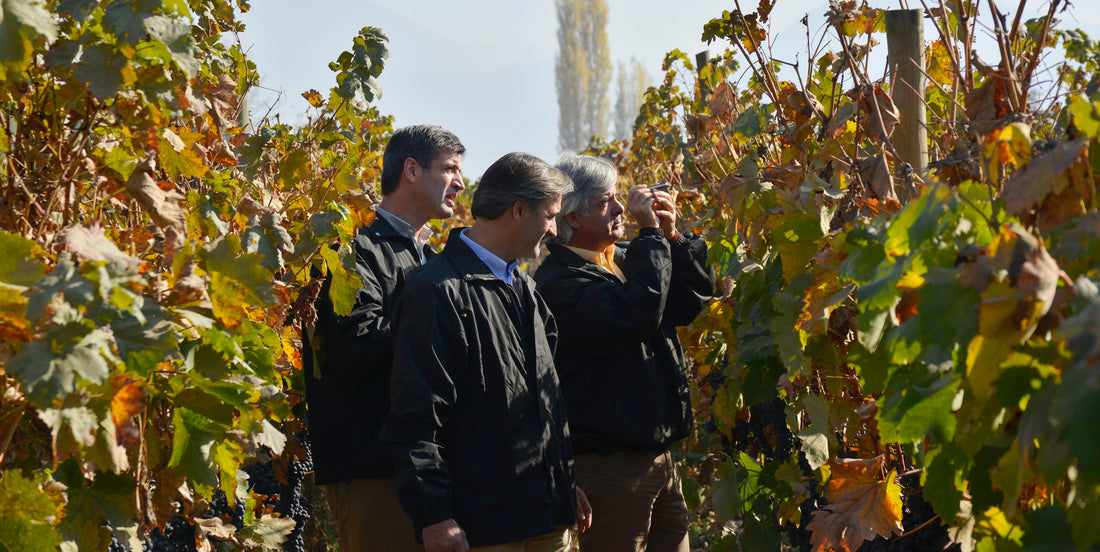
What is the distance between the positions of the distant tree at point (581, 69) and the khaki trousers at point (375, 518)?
159 feet

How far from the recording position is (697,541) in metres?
5.24

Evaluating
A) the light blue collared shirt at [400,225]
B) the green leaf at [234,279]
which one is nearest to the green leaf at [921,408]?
the green leaf at [234,279]

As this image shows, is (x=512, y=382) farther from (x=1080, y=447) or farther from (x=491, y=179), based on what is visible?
(x=1080, y=447)

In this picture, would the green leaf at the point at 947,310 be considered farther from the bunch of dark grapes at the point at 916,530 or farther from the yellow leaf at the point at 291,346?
the yellow leaf at the point at 291,346

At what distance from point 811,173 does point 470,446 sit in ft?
3.35

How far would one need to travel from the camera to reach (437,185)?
3070mm

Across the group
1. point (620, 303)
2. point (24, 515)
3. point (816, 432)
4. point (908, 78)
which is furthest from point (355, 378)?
point (908, 78)

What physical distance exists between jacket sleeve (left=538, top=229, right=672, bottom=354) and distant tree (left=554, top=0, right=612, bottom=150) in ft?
158

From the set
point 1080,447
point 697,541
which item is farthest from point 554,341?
point 697,541

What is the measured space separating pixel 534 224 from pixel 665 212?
65cm

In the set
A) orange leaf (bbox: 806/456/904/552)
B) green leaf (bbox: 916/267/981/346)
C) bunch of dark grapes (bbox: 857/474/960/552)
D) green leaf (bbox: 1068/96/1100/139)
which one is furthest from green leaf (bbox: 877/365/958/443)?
bunch of dark grapes (bbox: 857/474/960/552)

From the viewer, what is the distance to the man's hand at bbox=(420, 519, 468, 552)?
2074mm

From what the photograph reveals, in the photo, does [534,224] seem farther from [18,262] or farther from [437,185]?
[18,262]

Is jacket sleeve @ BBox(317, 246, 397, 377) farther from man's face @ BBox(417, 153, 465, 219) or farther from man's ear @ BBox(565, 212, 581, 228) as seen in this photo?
man's ear @ BBox(565, 212, 581, 228)
